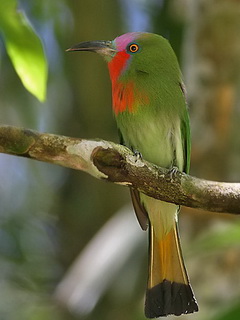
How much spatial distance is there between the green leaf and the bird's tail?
1.02 meters

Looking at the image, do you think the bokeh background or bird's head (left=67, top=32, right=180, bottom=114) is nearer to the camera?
bird's head (left=67, top=32, right=180, bottom=114)

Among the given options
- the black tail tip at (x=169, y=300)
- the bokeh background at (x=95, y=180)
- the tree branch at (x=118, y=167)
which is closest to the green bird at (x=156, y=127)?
the black tail tip at (x=169, y=300)

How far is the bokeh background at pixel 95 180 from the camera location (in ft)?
11.2

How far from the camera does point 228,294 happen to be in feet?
10.4

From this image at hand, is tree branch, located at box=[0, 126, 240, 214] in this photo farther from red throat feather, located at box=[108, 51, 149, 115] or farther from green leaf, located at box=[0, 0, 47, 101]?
red throat feather, located at box=[108, 51, 149, 115]

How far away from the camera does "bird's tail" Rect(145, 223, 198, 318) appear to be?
280 centimetres

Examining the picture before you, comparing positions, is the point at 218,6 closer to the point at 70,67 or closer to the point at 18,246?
the point at 70,67

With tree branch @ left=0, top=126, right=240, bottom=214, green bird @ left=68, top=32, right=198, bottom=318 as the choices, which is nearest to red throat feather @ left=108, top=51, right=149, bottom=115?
green bird @ left=68, top=32, right=198, bottom=318

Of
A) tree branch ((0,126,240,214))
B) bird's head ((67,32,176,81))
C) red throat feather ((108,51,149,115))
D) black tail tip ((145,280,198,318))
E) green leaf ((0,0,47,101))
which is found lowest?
black tail tip ((145,280,198,318))

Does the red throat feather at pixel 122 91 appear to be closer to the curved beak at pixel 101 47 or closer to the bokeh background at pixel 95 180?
the curved beak at pixel 101 47

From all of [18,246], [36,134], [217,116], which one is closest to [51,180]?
[18,246]

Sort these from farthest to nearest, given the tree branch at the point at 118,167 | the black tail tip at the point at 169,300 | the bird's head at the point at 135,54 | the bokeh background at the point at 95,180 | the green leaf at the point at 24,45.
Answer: the bokeh background at the point at 95,180 → the bird's head at the point at 135,54 → the black tail tip at the point at 169,300 → the green leaf at the point at 24,45 → the tree branch at the point at 118,167

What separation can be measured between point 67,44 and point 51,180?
3.09 feet

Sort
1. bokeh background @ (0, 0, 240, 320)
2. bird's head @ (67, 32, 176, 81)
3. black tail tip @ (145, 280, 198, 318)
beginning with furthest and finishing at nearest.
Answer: bokeh background @ (0, 0, 240, 320) < bird's head @ (67, 32, 176, 81) < black tail tip @ (145, 280, 198, 318)
